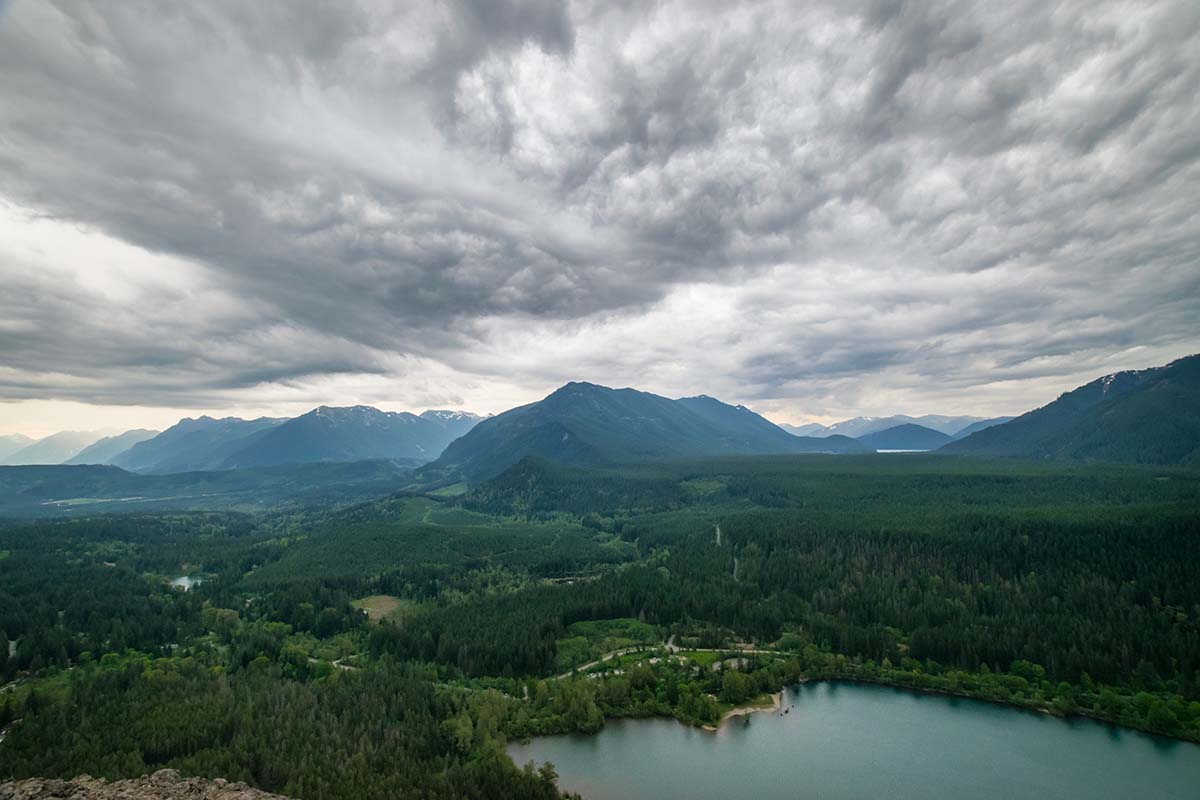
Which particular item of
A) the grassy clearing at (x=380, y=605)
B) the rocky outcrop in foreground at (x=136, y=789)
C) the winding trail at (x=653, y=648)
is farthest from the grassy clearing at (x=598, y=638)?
the rocky outcrop in foreground at (x=136, y=789)

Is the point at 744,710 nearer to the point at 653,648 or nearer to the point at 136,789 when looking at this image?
the point at 653,648

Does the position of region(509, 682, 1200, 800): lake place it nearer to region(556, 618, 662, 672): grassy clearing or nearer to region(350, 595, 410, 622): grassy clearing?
region(556, 618, 662, 672): grassy clearing

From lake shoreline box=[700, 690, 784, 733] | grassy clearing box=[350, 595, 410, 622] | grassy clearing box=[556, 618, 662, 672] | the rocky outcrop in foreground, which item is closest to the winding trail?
grassy clearing box=[556, 618, 662, 672]

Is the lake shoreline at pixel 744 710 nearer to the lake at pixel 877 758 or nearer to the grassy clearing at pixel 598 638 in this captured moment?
the lake at pixel 877 758

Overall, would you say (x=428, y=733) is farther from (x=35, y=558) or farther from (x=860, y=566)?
(x=35, y=558)

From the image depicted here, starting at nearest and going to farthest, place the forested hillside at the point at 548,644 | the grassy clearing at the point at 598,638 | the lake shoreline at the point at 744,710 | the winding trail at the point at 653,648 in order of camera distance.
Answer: the forested hillside at the point at 548,644, the lake shoreline at the point at 744,710, the winding trail at the point at 653,648, the grassy clearing at the point at 598,638
